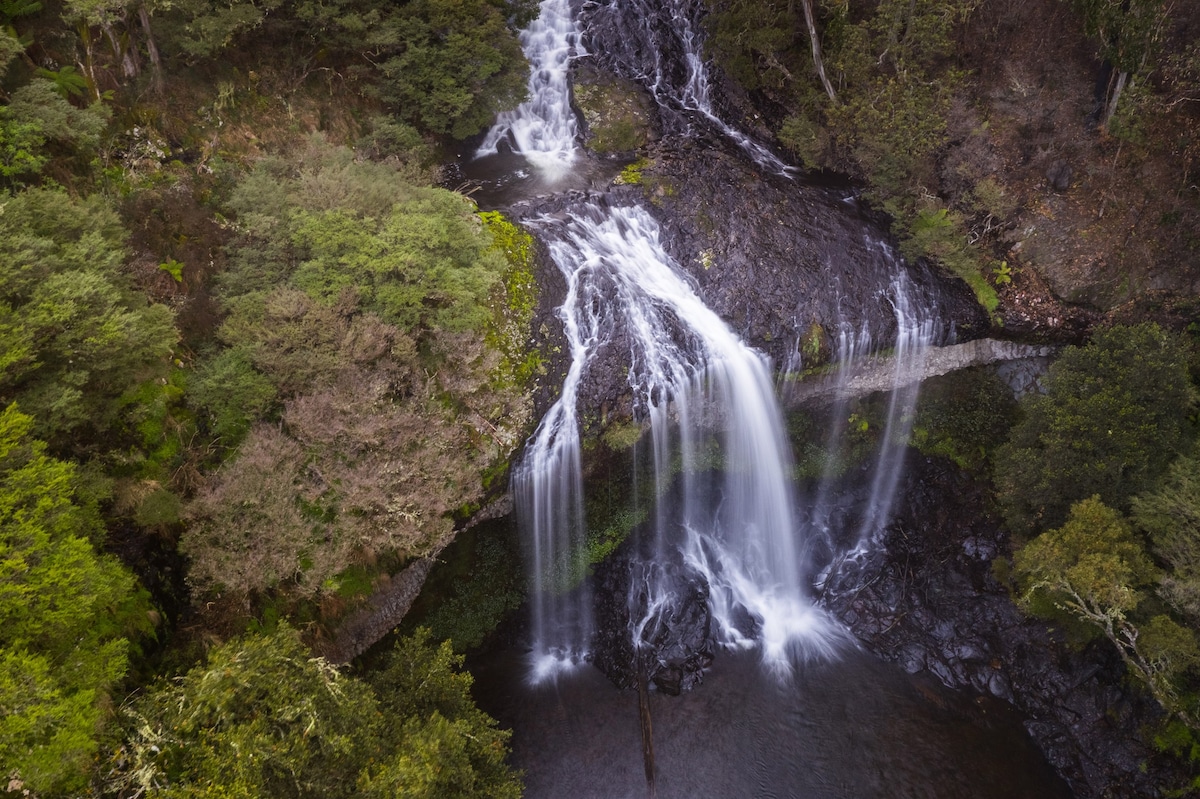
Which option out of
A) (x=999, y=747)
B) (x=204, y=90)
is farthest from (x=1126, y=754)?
(x=204, y=90)

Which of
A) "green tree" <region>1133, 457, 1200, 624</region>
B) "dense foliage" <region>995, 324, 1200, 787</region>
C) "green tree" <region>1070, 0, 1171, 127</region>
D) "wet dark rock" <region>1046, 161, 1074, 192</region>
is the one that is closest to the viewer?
"green tree" <region>1133, 457, 1200, 624</region>

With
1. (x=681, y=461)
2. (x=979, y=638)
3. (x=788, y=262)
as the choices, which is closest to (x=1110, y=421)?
(x=979, y=638)

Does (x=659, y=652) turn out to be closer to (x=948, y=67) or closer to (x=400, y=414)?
(x=400, y=414)

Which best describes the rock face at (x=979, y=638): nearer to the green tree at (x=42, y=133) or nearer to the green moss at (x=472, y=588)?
the green moss at (x=472, y=588)

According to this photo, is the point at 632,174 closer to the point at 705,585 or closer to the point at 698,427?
the point at 698,427

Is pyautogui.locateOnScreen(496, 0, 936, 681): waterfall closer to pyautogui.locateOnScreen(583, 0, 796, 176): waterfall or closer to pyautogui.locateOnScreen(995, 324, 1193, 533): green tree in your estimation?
pyautogui.locateOnScreen(995, 324, 1193, 533): green tree

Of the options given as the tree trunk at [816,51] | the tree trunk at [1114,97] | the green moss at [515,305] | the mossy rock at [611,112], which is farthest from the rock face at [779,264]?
the tree trunk at [1114,97]

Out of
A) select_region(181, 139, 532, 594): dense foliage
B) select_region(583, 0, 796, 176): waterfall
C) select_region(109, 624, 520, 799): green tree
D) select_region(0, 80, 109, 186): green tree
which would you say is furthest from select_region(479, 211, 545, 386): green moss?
select_region(583, 0, 796, 176): waterfall
